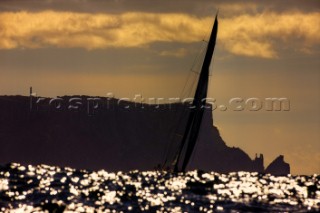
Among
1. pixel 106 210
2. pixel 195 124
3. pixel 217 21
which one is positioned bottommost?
pixel 106 210

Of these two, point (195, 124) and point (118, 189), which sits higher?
point (195, 124)

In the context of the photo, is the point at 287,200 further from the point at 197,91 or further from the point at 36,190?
the point at 197,91

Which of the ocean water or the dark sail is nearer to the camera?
the ocean water

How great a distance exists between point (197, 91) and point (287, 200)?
2734 cm

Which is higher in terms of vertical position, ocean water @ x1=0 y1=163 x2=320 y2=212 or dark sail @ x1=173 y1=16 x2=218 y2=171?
dark sail @ x1=173 y1=16 x2=218 y2=171

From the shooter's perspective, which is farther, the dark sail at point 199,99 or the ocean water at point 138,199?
the dark sail at point 199,99

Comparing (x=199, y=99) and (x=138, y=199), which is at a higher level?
(x=199, y=99)

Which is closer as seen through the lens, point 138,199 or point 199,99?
point 138,199

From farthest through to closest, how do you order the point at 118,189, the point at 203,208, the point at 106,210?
the point at 118,189, the point at 203,208, the point at 106,210

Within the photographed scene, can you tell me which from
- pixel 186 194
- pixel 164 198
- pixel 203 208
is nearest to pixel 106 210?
pixel 203 208

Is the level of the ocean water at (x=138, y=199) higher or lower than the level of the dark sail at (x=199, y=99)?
lower

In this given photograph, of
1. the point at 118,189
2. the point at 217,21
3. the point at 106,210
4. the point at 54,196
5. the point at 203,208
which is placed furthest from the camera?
the point at 217,21

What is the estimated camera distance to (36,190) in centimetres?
6294

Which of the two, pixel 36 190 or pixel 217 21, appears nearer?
pixel 36 190
